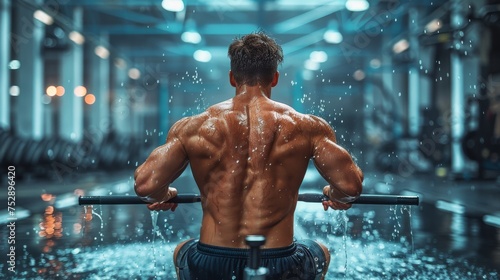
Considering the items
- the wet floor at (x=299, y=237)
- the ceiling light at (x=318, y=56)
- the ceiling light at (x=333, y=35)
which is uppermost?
the ceiling light at (x=318, y=56)

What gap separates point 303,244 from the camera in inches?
78.2

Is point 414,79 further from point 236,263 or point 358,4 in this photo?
point 236,263

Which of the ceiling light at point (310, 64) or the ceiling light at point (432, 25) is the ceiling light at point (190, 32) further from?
the ceiling light at point (310, 64)

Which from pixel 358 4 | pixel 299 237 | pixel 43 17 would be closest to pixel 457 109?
pixel 358 4

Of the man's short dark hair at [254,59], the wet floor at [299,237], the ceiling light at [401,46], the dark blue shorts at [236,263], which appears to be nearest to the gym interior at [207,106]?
the wet floor at [299,237]

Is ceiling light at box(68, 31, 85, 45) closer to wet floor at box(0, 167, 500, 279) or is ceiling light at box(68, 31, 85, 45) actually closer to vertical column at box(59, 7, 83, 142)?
vertical column at box(59, 7, 83, 142)

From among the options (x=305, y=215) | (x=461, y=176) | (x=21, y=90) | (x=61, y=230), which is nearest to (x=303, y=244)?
(x=61, y=230)

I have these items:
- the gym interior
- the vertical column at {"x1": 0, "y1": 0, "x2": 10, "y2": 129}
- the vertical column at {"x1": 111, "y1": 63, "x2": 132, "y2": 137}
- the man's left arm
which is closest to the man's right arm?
the man's left arm

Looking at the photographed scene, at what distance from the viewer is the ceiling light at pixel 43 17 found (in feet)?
40.6

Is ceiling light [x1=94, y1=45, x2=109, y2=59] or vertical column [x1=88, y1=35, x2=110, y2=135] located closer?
ceiling light [x1=94, y1=45, x2=109, y2=59]

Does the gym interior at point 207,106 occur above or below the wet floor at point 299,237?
above

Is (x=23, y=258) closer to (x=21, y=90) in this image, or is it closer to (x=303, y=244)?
(x=303, y=244)

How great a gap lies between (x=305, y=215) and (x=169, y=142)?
4.61 metres

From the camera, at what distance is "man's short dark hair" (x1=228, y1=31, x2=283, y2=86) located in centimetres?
188
